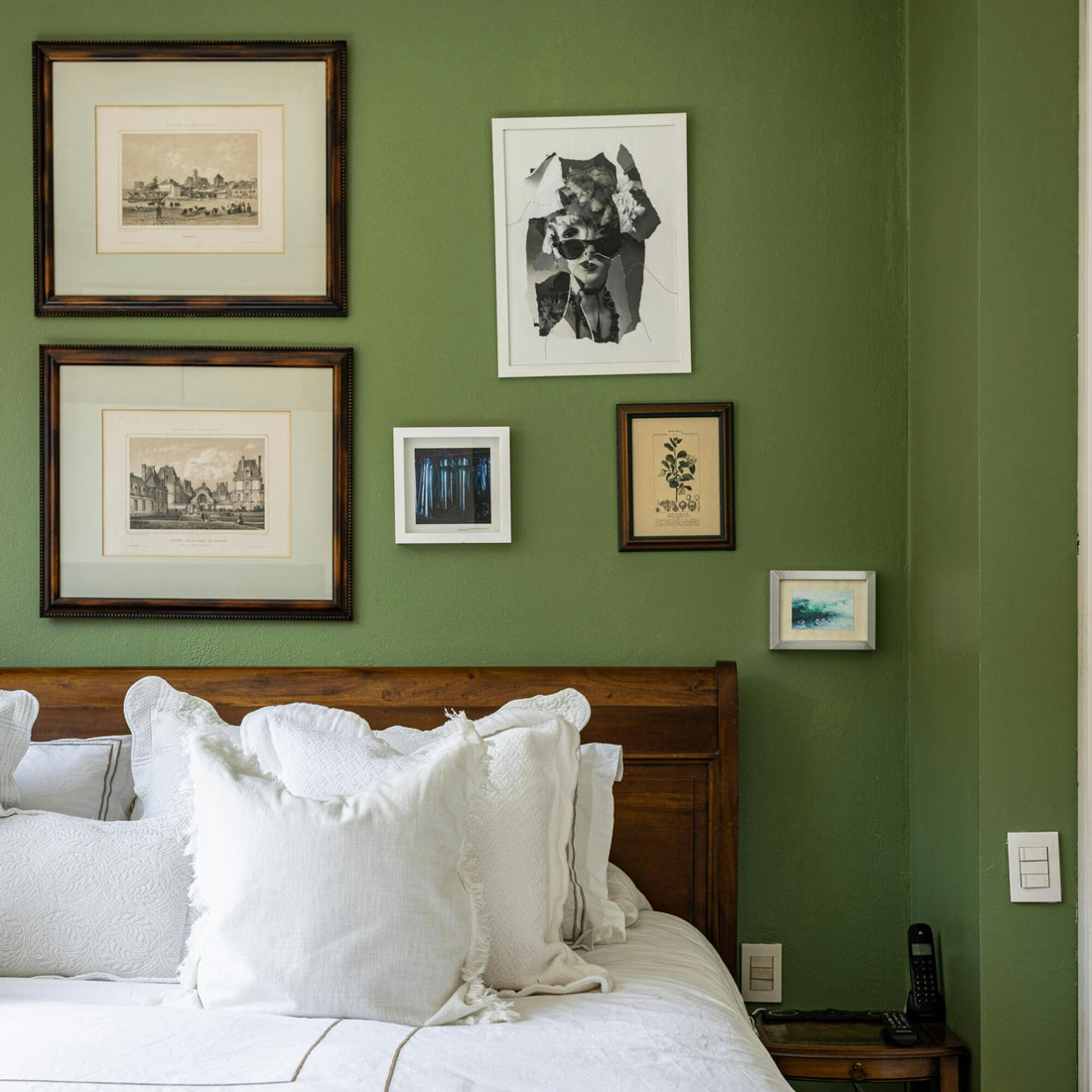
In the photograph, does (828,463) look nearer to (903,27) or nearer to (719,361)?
(719,361)

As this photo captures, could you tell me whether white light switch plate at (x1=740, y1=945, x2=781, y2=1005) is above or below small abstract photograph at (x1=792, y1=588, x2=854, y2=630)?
below

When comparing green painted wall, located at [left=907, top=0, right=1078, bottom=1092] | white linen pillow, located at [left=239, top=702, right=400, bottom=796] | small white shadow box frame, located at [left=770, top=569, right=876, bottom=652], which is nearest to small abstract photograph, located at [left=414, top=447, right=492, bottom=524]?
white linen pillow, located at [left=239, top=702, right=400, bottom=796]

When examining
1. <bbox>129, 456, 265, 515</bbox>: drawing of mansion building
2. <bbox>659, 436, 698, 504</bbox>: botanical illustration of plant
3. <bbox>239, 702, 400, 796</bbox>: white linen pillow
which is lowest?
<bbox>239, 702, 400, 796</bbox>: white linen pillow

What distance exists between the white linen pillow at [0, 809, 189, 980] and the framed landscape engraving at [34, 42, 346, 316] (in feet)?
3.78

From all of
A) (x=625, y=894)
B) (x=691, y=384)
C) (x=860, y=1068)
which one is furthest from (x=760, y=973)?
(x=691, y=384)

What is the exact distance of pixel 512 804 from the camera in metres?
1.66

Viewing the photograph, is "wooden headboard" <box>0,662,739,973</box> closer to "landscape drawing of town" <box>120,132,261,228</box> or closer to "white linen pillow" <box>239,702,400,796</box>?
"white linen pillow" <box>239,702,400,796</box>

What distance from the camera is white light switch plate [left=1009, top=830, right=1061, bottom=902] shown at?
1820mm

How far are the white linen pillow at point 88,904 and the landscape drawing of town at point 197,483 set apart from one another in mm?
756

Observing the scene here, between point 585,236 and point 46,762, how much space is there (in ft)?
5.03

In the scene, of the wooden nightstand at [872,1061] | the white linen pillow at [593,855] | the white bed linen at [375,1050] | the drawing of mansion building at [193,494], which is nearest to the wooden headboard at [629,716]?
the white linen pillow at [593,855]

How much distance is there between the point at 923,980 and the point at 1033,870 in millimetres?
339

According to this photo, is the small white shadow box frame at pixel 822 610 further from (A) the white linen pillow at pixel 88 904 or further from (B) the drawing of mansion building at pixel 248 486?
(A) the white linen pillow at pixel 88 904

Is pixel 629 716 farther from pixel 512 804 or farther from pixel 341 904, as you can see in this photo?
pixel 341 904
